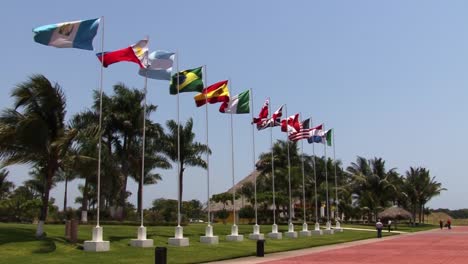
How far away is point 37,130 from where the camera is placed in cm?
2288

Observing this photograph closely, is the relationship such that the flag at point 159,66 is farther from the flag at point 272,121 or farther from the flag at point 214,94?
the flag at point 272,121

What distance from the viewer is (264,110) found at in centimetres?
Result: 3775

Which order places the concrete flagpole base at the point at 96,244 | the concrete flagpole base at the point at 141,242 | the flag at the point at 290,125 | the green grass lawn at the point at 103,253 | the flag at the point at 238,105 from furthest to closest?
the flag at the point at 290,125, the flag at the point at 238,105, the concrete flagpole base at the point at 141,242, the concrete flagpole base at the point at 96,244, the green grass lawn at the point at 103,253

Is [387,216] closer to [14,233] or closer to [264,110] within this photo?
[264,110]

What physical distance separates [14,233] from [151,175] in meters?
44.0

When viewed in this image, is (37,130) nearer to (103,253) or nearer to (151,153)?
(103,253)

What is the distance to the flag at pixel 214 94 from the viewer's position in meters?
31.2

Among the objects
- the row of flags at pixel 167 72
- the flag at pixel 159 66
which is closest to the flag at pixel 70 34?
the row of flags at pixel 167 72

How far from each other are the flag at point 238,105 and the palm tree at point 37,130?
11614 millimetres

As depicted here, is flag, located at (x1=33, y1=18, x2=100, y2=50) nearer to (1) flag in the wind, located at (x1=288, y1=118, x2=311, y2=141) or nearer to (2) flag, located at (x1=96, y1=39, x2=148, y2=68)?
(2) flag, located at (x1=96, y1=39, x2=148, y2=68)

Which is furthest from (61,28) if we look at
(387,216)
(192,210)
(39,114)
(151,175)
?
(192,210)

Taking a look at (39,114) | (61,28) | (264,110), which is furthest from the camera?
(264,110)

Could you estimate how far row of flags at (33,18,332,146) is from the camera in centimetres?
2208

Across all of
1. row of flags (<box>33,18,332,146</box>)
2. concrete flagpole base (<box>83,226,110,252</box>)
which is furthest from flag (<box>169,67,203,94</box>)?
concrete flagpole base (<box>83,226,110,252</box>)
